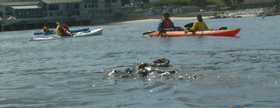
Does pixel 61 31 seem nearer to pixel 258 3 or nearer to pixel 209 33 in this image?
pixel 209 33

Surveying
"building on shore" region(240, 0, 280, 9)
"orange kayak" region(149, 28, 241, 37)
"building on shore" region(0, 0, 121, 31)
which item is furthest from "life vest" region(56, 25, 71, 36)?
"building on shore" region(240, 0, 280, 9)

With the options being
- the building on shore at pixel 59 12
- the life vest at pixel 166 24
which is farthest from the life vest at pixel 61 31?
the building on shore at pixel 59 12

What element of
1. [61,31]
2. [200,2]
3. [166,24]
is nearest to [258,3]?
[200,2]

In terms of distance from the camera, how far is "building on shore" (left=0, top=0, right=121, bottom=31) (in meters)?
84.9

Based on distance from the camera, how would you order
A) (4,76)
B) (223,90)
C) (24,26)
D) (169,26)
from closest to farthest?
(223,90), (4,76), (169,26), (24,26)

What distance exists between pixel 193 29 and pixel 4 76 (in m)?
14.5

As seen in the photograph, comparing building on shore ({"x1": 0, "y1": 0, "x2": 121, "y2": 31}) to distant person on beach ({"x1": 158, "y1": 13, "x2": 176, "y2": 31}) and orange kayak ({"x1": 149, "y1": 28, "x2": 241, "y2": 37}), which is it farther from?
orange kayak ({"x1": 149, "y1": 28, "x2": 241, "y2": 37})

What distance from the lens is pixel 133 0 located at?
143m

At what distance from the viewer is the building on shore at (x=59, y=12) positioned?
84900 millimetres

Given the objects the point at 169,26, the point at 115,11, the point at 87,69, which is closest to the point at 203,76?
Result: the point at 87,69

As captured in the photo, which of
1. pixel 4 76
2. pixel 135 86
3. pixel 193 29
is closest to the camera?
pixel 135 86

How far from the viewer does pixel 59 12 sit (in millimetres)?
92375

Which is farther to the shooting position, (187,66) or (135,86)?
(187,66)

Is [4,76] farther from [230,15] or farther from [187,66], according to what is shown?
[230,15]
